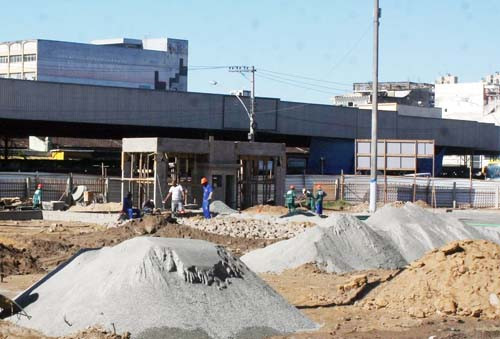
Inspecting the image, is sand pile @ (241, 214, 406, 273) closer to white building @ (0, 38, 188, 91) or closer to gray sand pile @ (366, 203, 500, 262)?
gray sand pile @ (366, 203, 500, 262)

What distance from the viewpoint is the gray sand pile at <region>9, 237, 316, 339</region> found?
Answer: 12680mm

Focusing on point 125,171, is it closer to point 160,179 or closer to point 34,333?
point 160,179

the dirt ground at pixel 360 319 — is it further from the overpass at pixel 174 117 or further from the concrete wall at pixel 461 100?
the concrete wall at pixel 461 100

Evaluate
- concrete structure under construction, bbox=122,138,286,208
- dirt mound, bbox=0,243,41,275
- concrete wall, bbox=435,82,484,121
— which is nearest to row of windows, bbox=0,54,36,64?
concrete wall, bbox=435,82,484,121

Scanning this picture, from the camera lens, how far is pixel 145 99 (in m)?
62.7

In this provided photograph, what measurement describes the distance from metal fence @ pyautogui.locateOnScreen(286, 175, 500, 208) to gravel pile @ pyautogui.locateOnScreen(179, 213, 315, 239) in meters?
18.7

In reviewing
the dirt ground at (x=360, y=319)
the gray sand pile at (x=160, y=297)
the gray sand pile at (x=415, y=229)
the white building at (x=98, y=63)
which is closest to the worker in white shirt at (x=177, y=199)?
the gray sand pile at (x=415, y=229)

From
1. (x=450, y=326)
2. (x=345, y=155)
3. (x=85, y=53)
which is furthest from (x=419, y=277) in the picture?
(x=85, y=53)

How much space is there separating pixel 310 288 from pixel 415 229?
6.87 metres

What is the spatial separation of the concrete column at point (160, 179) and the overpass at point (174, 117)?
1991 cm

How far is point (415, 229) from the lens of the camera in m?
24.5

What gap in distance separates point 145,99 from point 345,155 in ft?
66.0

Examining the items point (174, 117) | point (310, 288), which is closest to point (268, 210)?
point (310, 288)

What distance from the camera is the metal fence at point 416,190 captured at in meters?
51.8
